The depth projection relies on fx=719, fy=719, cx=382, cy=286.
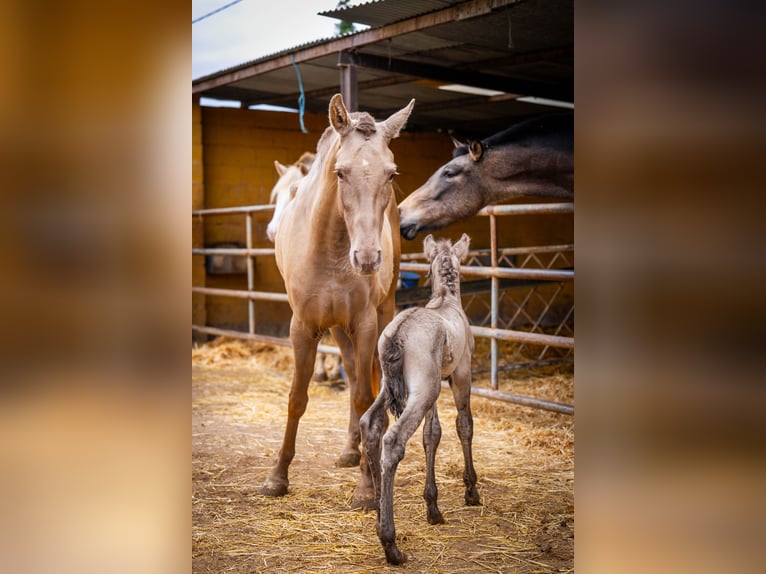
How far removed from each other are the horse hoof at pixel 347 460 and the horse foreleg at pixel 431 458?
3.80 ft

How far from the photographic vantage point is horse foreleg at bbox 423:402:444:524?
337 cm

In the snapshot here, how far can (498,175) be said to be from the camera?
5816 mm

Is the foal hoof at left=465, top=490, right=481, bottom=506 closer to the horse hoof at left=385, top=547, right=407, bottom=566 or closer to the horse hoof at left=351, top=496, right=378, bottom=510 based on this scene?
the horse hoof at left=351, top=496, right=378, bottom=510

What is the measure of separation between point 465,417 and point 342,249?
1065 millimetres

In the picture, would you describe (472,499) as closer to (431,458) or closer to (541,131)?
(431,458)

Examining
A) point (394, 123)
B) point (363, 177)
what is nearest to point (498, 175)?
point (394, 123)

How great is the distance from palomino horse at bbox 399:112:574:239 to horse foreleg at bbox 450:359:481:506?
2.31 m

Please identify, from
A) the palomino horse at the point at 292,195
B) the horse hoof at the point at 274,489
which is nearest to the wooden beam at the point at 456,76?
the palomino horse at the point at 292,195
